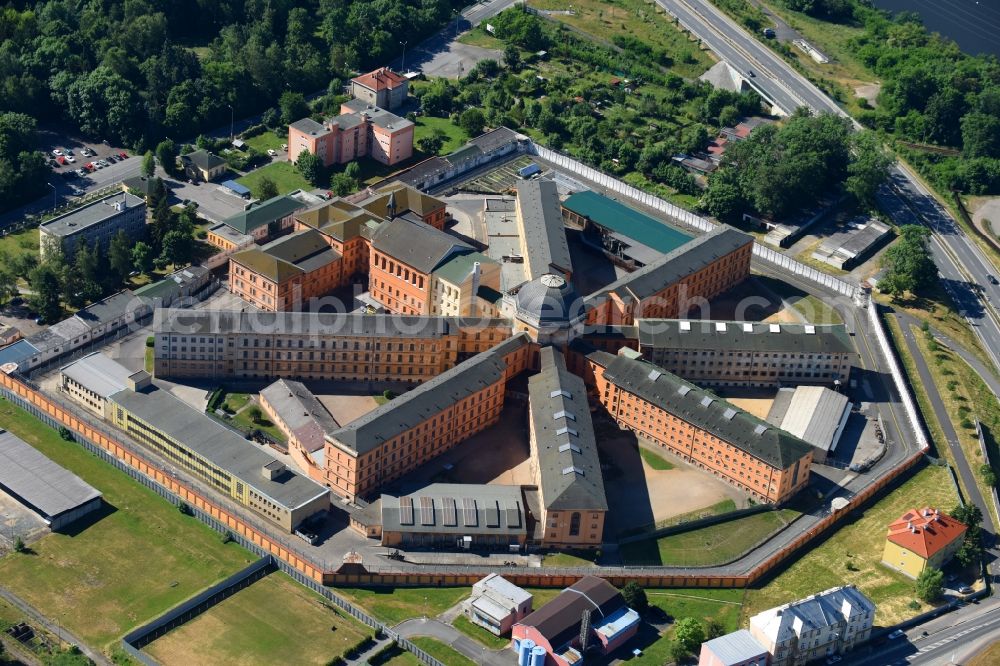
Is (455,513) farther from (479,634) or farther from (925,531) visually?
(925,531)

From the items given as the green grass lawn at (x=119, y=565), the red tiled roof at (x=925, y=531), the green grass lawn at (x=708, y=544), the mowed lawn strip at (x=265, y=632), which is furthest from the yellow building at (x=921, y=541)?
the green grass lawn at (x=119, y=565)

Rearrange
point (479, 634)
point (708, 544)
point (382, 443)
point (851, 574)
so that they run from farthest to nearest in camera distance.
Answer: point (708, 544) → point (382, 443) → point (851, 574) → point (479, 634)

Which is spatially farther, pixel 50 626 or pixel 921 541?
pixel 921 541

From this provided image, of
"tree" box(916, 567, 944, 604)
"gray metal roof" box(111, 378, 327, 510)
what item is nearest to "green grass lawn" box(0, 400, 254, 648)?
"gray metal roof" box(111, 378, 327, 510)

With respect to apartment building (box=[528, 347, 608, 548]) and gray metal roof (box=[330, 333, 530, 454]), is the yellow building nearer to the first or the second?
apartment building (box=[528, 347, 608, 548])

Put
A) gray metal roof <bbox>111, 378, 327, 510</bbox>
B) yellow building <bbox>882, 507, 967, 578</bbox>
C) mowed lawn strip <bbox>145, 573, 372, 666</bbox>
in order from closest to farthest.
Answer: mowed lawn strip <bbox>145, 573, 372, 666</bbox> → yellow building <bbox>882, 507, 967, 578</bbox> → gray metal roof <bbox>111, 378, 327, 510</bbox>

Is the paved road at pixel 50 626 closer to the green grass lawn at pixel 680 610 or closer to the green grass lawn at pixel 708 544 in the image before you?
the green grass lawn at pixel 680 610

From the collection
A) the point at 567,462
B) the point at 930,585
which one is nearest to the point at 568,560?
the point at 567,462
